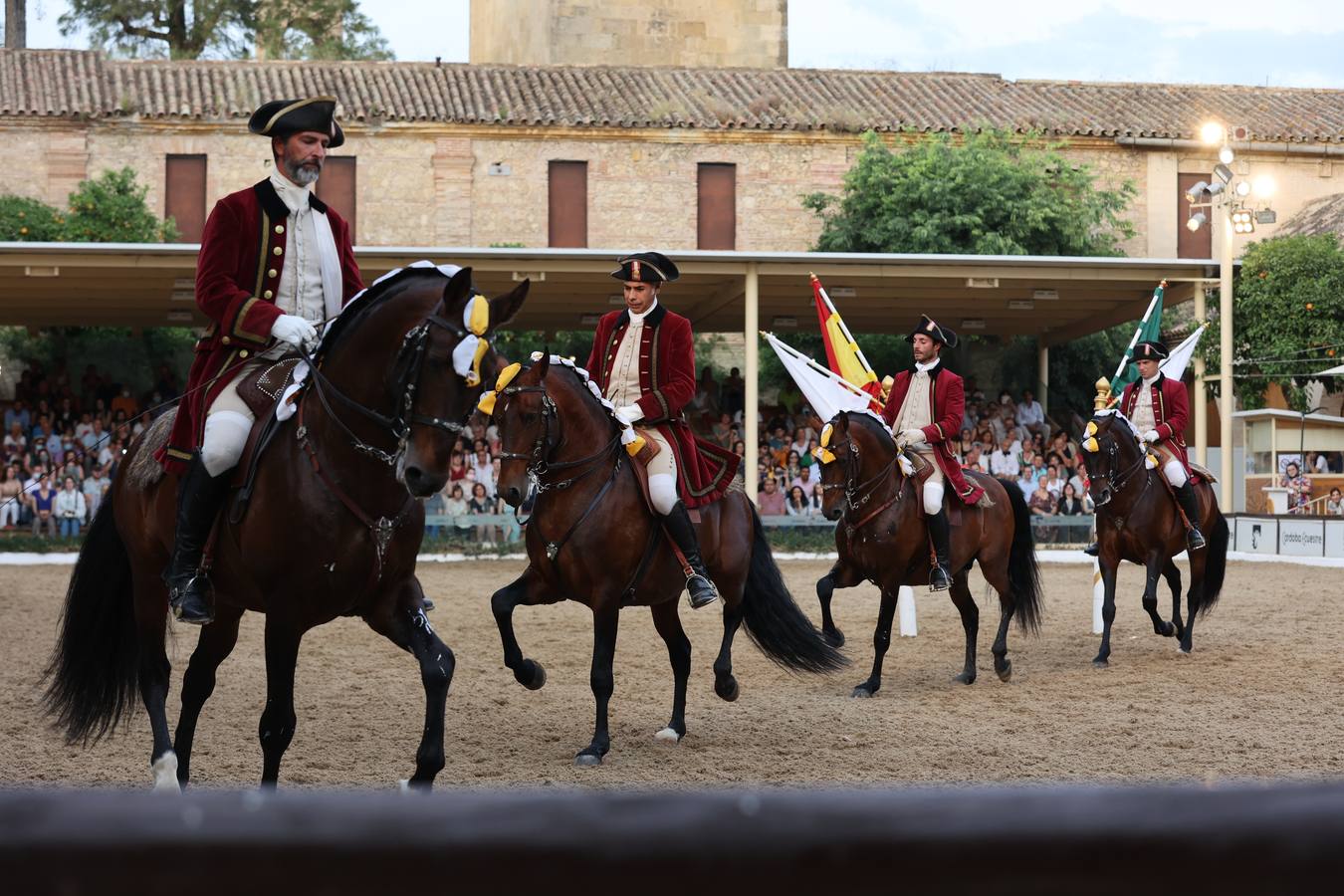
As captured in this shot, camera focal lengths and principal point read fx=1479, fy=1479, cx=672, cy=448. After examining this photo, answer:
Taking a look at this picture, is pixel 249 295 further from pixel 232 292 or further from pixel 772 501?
pixel 772 501

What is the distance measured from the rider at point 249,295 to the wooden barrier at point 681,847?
4818 mm

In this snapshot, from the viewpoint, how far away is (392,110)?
3397 cm

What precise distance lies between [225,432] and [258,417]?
18cm

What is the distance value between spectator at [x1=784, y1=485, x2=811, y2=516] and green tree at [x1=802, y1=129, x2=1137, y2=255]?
9.72 meters

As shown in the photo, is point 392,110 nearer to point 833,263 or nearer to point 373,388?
point 833,263

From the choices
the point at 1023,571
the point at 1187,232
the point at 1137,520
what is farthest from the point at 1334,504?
the point at 1187,232

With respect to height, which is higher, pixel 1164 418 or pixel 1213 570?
pixel 1164 418

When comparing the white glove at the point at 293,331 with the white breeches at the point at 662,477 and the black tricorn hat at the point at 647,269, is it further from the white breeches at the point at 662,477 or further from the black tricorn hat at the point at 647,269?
the black tricorn hat at the point at 647,269

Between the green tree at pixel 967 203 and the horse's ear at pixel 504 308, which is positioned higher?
the green tree at pixel 967 203

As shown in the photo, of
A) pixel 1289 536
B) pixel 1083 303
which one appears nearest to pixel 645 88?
pixel 1083 303

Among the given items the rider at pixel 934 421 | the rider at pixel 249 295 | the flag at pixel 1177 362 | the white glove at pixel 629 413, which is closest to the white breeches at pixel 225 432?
the rider at pixel 249 295

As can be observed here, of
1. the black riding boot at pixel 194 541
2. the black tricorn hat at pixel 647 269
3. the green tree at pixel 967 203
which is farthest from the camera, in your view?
the green tree at pixel 967 203

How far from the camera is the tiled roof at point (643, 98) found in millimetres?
33938

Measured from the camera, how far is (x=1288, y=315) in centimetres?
2844
